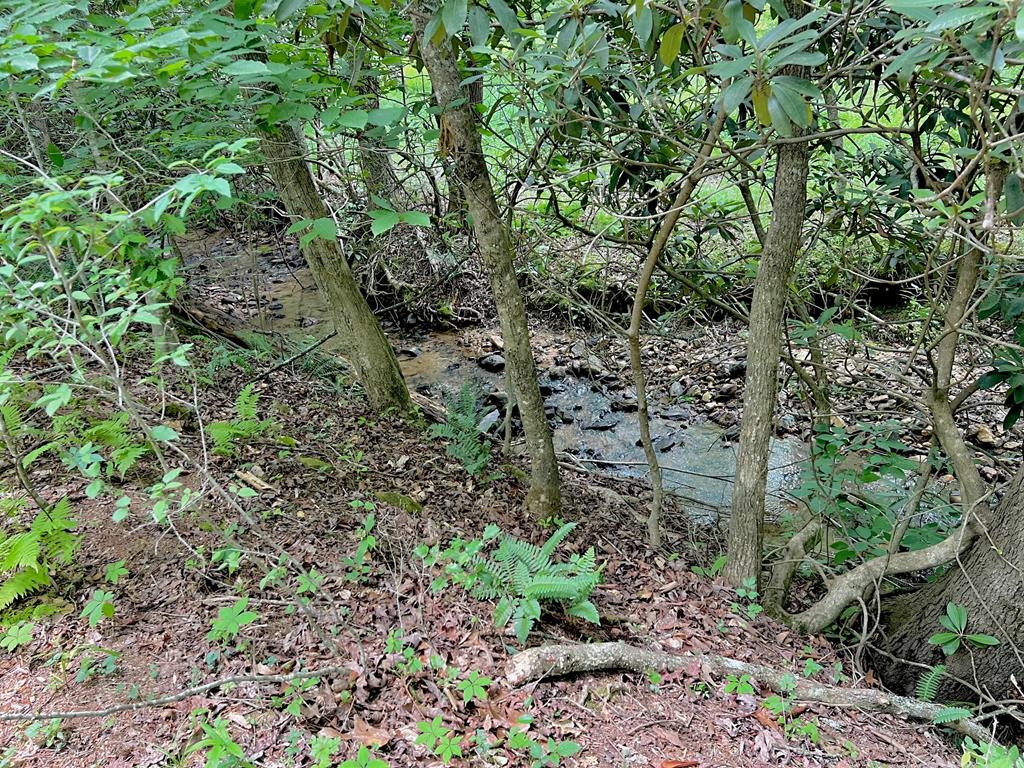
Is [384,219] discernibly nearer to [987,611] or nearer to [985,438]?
[987,611]

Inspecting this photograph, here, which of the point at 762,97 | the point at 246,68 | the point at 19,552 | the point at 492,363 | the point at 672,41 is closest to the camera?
the point at 246,68

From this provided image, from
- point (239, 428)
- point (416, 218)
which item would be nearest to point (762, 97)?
point (416, 218)

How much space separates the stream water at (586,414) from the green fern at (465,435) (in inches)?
32.1

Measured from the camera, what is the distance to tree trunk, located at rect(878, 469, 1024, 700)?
3031 millimetres

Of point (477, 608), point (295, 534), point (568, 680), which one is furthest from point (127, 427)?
point (568, 680)

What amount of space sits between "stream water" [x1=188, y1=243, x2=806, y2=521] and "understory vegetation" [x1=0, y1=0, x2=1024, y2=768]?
0.54 m

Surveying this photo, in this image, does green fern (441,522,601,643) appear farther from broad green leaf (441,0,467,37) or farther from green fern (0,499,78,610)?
broad green leaf (441,0,467,37)

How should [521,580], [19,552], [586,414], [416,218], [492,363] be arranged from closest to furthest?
[416,218] < [19,552] < [521,580] < [586,414] < [492,363]

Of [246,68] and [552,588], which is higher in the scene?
[246,68]

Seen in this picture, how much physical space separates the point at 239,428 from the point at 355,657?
2.15 meters

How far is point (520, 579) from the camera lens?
3.07m

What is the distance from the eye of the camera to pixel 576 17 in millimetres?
2627

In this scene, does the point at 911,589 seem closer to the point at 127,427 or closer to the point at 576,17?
the point at 576,17

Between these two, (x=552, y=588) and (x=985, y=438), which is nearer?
(x=552, y=588)
